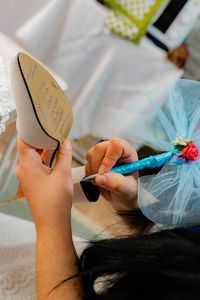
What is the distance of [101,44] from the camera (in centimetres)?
120

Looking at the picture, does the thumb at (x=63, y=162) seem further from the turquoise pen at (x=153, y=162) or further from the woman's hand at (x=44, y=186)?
the turquoise pen at (x=153, y=162)

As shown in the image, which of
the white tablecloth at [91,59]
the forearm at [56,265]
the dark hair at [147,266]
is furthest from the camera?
the white tablecloth at [91,59]

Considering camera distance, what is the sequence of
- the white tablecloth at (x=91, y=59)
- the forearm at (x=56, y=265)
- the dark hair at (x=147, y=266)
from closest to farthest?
the dark hair at (x=147, y=266) → the forearm at (x=56, y=265) → the white tablecloth at (x=91, y=59)

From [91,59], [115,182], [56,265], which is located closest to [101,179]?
[115,182]

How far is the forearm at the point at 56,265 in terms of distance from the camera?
42cm

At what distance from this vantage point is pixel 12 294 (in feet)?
1.44

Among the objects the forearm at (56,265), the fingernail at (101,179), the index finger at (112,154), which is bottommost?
the forearm at (56,265)

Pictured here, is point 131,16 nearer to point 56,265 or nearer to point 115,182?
point 115,182

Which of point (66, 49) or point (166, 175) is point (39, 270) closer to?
point (166, 175)

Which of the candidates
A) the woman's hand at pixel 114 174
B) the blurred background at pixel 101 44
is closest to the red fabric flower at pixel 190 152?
the woman's hand at pixel 114 174

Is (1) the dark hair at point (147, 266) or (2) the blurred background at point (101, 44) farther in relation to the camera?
(2) the blurred background at point (101, 44)

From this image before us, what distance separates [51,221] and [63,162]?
3.6 inches

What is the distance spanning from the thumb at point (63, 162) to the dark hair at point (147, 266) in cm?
12

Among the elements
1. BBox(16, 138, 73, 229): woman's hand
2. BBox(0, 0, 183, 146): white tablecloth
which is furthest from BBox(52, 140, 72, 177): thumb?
BBox(0, 0, 183, 146): white tablecloth
